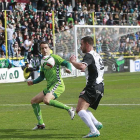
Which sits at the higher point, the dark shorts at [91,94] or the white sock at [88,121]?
the dark shorts at [91,94]

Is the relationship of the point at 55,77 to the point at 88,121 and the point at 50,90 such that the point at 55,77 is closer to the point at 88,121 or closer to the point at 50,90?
the point at 50,90

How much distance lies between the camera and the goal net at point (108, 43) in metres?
29.7

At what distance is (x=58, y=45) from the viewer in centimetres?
2939

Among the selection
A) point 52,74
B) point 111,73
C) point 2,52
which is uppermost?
point 52,74

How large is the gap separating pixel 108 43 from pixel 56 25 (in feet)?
A: 13.5

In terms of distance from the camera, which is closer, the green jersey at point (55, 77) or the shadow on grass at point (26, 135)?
the shadow on grass at point (26, 135)

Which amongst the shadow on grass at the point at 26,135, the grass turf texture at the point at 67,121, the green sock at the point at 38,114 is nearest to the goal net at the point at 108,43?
the grass turf texture at the point at 67,121

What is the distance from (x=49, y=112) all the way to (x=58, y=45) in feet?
55.4

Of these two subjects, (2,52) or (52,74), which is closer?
(52,74)

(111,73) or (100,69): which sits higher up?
(100,69)

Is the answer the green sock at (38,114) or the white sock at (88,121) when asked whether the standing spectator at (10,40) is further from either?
the white sock at (88,121)

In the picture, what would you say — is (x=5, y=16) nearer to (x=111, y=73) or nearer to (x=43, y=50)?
(x=111, y=73)

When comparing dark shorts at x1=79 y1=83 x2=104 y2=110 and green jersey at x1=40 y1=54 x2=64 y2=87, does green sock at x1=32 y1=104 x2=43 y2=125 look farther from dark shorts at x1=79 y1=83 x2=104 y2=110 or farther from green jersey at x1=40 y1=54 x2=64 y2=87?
dark shorts at x1=79 y1=83 x2=104 y2=110

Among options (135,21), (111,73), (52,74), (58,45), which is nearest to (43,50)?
(52,74)
